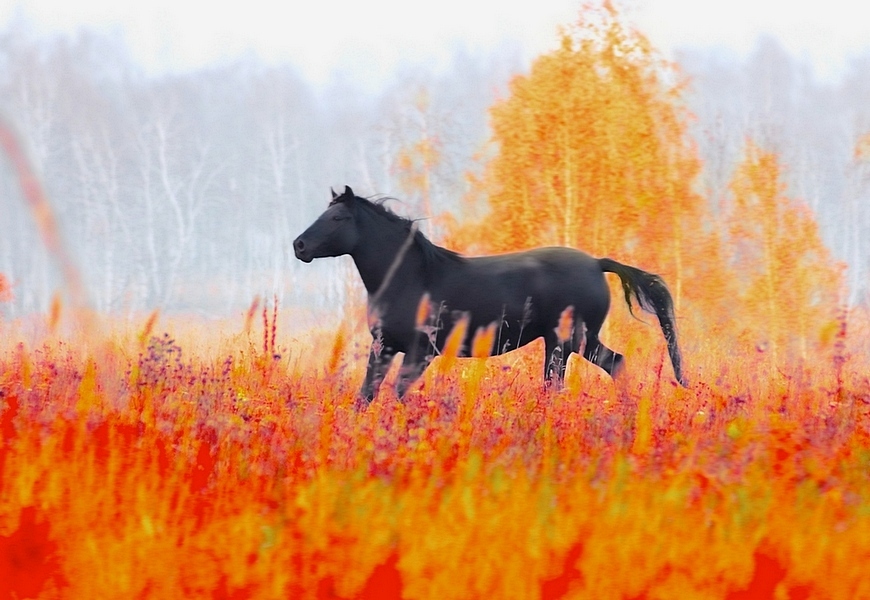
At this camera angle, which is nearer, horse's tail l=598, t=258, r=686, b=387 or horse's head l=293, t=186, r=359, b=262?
horse's head l=293, t=186, r=359, b=262

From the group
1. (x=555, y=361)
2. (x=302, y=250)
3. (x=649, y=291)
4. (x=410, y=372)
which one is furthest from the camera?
(x=649, y=291)

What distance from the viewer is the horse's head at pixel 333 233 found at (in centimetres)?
748

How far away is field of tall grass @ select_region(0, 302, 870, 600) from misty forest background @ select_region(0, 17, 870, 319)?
91.0 feet

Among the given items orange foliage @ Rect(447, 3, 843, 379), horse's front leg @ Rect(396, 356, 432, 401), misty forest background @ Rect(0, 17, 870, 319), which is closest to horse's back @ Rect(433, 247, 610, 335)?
horse's front leg @ Rect(396, 356, 432, 401)

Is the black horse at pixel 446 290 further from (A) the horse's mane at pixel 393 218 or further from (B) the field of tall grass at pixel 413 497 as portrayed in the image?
(B) the field of tall grass at pixel 413 497

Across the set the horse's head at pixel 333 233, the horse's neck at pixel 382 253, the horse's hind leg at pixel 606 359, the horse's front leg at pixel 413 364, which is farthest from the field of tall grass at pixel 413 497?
the horse's hind leg at pixel 606 359

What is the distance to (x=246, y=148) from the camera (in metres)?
50.1

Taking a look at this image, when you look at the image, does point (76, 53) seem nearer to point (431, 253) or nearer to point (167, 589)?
point (431, 253)

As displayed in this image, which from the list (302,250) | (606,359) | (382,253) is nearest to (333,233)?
(302,250)

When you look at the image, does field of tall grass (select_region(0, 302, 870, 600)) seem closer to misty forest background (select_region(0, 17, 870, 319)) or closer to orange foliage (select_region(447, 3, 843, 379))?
orange foliage (select_region(447, 3, 843, 379))

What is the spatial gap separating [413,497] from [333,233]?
13.9ft

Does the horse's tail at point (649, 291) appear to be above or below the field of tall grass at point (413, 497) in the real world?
above

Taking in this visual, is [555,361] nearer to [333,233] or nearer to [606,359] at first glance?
[606,359]

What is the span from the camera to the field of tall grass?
9.50ft
